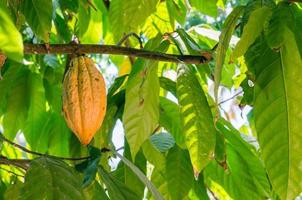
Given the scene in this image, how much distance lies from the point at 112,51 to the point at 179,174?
0.93 feet

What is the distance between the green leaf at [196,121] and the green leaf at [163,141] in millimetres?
236

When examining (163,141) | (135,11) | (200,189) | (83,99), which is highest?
(135,11)

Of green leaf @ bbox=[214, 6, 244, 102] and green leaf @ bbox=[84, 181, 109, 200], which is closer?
green leaf @ bbox=[214, 6, 244, 102]

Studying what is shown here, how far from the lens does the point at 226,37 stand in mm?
918

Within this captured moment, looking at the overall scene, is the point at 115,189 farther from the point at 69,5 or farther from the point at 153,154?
the point at 69,5

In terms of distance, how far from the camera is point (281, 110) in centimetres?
89

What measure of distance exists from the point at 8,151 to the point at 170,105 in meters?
0.66

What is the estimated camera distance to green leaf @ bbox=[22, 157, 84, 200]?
85cm

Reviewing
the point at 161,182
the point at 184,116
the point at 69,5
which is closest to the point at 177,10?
the point at 69,5

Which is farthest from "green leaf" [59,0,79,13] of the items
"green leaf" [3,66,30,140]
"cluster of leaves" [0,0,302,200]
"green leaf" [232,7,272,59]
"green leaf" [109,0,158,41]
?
"green leaf" [232,7,272,59]

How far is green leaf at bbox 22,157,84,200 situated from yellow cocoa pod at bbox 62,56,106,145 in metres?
0.12

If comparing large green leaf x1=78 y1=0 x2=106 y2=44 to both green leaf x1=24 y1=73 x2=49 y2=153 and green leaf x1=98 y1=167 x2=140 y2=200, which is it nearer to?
green leaf x1=24 y1=73 x2=49 y2=153

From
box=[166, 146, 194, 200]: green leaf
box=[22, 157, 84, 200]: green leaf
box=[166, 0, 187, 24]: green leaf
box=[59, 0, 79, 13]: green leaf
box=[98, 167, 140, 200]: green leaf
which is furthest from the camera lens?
box=[166, 0, 187, 24]: green leaf

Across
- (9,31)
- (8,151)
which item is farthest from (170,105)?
(9,31)
